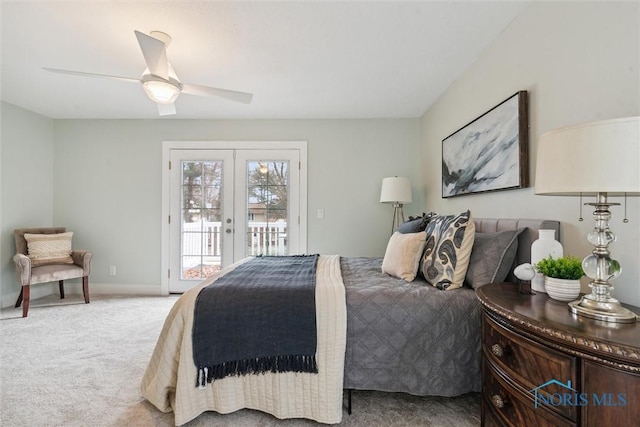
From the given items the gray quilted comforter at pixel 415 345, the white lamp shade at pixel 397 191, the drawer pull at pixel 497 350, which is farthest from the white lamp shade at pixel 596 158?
the white lamp shade at pixel 397 191

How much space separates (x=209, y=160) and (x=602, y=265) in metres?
3.90

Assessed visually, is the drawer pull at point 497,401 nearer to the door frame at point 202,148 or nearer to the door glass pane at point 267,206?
the door frame at point 202,148

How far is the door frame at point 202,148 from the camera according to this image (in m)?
3.76

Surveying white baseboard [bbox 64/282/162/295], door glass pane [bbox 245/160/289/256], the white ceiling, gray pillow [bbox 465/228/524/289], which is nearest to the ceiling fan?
the white ceiling

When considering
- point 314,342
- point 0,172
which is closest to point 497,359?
point 314,342

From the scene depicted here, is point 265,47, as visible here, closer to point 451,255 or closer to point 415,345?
point 451,255

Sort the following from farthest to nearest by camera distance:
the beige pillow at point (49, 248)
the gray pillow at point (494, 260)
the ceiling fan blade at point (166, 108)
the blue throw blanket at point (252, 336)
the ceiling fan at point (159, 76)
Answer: the beige pillow at point (49, 248) < the ceiling fan blade at point (166, 108) < the ceiling fan at point (159, 76) < the gray pillow at point (494, 260) < the blue throw blanket at point (252, 336)

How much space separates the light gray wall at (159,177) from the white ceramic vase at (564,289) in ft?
8.69

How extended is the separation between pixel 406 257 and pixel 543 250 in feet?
2.48

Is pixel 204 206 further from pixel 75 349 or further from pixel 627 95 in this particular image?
pixel 627 95

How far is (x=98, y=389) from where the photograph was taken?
176cm

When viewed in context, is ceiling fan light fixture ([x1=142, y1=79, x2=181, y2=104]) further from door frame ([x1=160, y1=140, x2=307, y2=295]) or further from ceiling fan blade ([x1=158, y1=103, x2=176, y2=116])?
door frame ([x1=160, y1=140, x2=307, y2=295])

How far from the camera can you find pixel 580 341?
766mm

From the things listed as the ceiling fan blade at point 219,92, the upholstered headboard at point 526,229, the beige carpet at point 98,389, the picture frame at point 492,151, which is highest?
the ceiling fan blade at point 219,92
